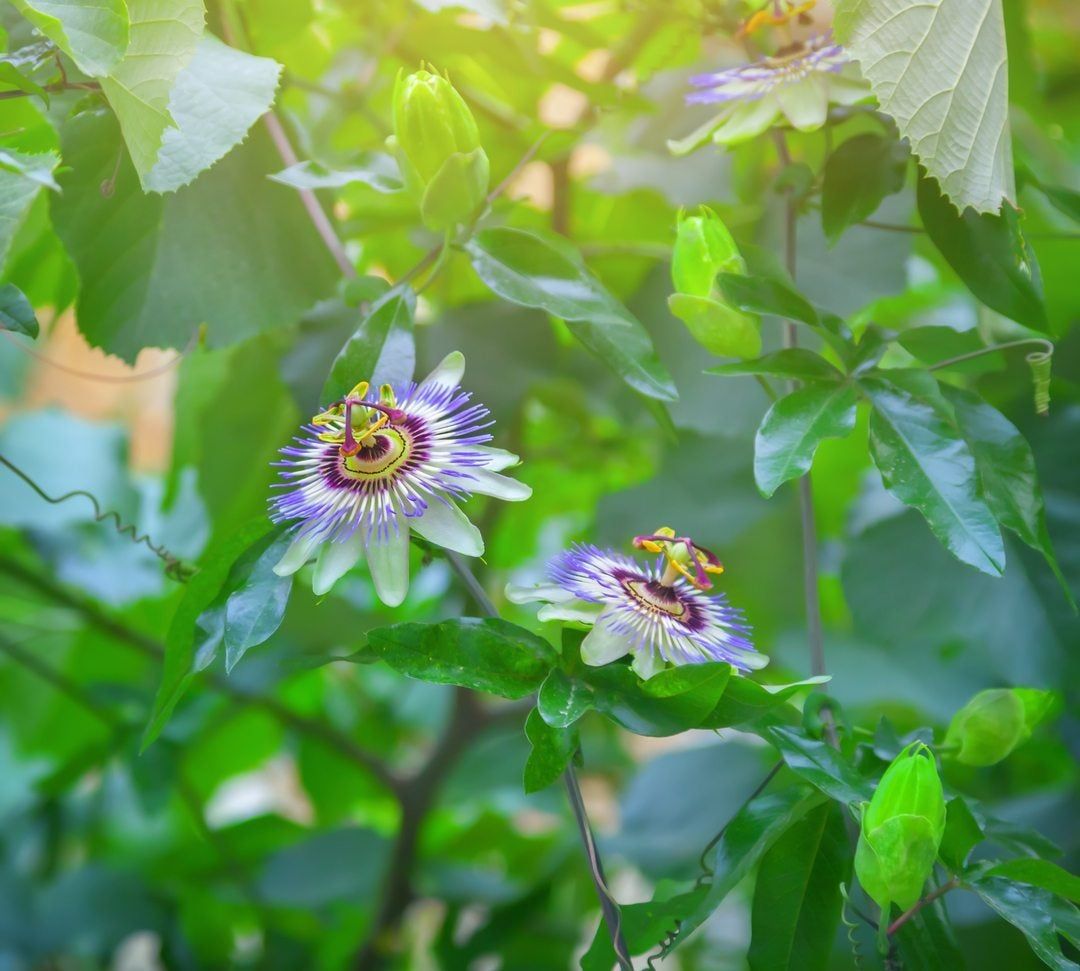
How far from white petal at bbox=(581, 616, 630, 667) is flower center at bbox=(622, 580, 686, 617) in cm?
3

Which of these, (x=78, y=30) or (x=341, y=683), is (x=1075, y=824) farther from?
(x=78, y=30)

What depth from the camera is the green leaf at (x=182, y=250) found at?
1.93 feet

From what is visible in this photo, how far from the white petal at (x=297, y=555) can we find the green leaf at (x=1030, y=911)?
30 cm

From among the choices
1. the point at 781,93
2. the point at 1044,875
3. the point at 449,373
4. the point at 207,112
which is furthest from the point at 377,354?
the point at 1044,875

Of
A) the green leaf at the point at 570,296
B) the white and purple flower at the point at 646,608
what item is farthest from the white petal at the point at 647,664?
the green leaf at the point at 570,296

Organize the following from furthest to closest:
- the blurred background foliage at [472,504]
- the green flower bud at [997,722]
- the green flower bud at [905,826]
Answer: the blurred background foliage at [472,504] < the green flower bud at [997,722] < the green flower bud at [905,826]

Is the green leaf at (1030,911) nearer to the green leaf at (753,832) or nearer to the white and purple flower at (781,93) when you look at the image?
the green leaf at (753,832)

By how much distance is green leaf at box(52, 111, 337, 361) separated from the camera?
0.59m

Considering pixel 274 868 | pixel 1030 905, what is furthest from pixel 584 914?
pixel 1030 905

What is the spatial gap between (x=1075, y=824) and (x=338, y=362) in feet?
2.47

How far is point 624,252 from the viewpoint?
2.74 ft

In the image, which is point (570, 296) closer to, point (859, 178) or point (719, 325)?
point (719, 325)

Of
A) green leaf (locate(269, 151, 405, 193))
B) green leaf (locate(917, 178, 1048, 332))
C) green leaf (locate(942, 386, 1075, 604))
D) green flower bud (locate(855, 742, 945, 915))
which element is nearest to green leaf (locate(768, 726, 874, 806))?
green flower bud (locate(855, 742, 945, 915))

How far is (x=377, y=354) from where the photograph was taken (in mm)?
516
